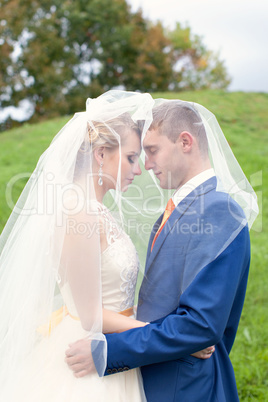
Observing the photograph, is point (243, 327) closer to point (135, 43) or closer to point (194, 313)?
point (194, 313)

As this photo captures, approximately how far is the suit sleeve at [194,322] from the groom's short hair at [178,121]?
0.55m

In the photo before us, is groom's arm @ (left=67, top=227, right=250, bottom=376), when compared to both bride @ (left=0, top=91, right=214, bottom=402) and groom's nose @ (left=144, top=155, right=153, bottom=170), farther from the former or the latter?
groom's nose @ (left=144, top=155, right=153, bottom=170)

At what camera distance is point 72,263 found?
2066 millimetres

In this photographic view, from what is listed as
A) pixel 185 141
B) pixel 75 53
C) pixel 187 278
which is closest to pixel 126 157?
pixel 185 141

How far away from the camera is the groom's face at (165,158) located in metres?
2.16

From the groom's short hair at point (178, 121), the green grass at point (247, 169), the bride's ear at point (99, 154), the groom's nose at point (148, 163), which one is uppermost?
the groom's short hair at point (178, 121)

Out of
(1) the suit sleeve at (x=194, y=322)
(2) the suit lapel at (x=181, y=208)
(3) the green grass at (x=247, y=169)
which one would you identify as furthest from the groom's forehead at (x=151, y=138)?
(3) the green grass at (x=247, y=169)

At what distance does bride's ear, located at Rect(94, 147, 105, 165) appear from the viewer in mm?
2275

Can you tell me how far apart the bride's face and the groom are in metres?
0.09

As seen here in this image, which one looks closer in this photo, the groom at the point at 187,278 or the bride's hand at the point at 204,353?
the groom at the point at 187,278

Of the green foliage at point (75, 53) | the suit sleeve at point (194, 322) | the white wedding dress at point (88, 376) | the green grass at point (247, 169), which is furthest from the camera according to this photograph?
the green foliage at point (75, 53)

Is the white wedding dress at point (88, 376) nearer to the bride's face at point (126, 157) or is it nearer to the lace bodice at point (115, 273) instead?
the lace bodice at point (115, 273)

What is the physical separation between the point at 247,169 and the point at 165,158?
310 inches

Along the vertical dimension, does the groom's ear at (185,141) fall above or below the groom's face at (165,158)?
above
